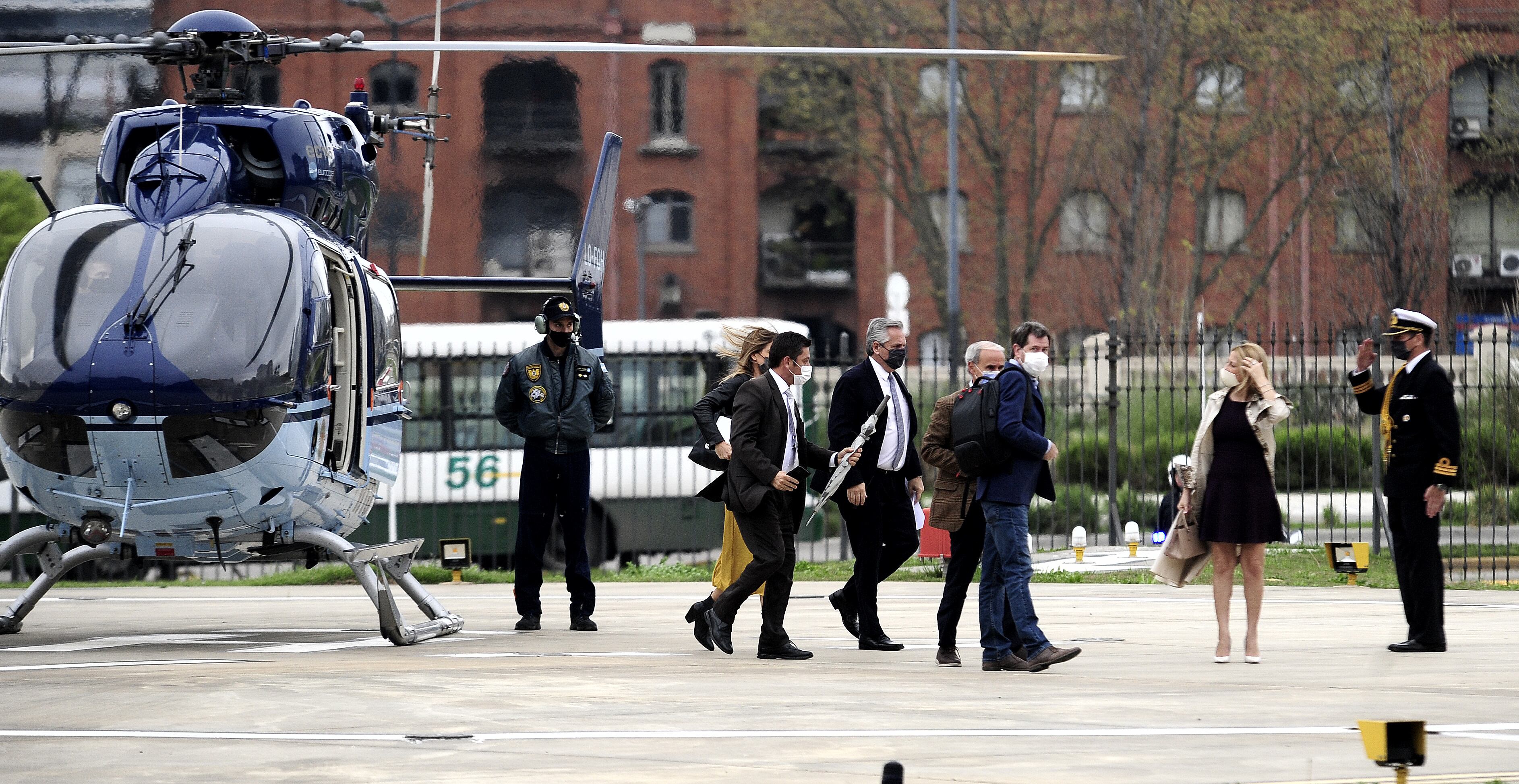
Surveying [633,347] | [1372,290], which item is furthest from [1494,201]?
[633,347]

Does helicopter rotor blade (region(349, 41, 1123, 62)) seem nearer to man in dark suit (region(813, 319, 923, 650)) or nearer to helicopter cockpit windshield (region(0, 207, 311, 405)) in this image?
helicopter cockpit windshield (region(0, 207, 311, 405))

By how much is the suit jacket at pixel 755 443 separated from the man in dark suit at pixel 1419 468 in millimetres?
Result: 3281

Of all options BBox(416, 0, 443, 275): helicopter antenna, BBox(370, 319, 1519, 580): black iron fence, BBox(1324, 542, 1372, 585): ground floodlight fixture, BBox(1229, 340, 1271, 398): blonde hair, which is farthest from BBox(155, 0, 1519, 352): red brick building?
BBox(1229, 340, 1271, 398): blonde hair

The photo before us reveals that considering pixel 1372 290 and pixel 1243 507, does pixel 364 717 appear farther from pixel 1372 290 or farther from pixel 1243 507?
pixel 1372 290

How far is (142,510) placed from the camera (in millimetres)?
9977

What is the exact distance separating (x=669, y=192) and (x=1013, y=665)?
35211 mm

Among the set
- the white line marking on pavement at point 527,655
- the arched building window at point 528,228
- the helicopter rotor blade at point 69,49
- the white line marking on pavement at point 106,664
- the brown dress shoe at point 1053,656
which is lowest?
the white line marking on pavement at point 527,655

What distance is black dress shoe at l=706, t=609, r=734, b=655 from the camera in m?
10.5

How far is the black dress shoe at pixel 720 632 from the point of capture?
1052 centimetres

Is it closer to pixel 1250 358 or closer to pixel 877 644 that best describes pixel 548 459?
pixel 877 644

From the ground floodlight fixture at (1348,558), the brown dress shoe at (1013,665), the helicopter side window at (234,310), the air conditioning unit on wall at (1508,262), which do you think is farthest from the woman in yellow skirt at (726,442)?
the air conditioning unit on wall at (1508,262)

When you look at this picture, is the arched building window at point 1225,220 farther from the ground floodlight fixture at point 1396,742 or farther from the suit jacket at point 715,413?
the ground floodlight fixture at point 1396,742

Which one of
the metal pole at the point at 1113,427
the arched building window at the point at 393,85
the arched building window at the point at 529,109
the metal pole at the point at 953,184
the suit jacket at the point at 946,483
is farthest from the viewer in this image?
the arched building window at the point at 393,85

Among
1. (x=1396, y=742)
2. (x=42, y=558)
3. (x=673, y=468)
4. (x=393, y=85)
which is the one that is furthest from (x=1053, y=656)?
(x=393, y=85)
